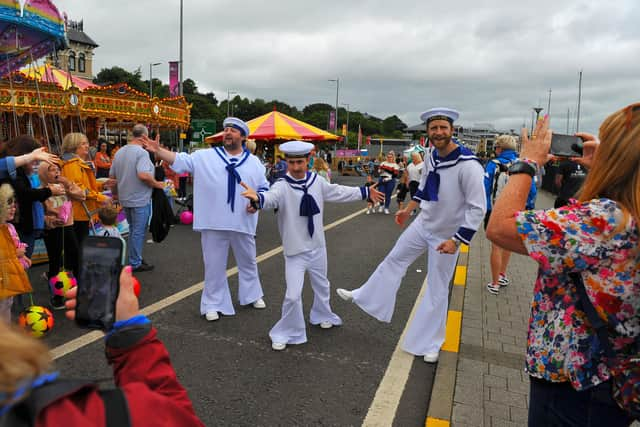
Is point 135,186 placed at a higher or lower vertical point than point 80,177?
lower

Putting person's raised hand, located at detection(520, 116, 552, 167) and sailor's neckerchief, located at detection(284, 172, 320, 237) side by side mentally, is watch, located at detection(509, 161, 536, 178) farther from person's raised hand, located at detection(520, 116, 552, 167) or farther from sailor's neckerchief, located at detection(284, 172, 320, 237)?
sailor's neckerchief, located at detection(284, 172, 320, 237)

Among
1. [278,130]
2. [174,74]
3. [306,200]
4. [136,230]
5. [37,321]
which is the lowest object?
[37,321]

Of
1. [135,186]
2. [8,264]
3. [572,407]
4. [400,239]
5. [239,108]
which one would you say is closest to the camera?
[572,407]

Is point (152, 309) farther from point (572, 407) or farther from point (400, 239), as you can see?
point (572, 407)

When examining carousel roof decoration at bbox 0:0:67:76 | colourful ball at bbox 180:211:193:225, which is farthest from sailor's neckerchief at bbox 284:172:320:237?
colourful ball at bbox 180:211:193:225

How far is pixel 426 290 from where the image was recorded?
406 cm

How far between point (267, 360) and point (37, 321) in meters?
1.99

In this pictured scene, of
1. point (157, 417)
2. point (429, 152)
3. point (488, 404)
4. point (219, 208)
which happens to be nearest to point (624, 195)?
point (157, 417)

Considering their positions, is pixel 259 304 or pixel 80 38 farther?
pixel 80 38

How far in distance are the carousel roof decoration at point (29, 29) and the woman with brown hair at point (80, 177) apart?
200 cm

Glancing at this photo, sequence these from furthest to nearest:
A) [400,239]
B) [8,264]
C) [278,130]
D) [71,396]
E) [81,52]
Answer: [81,52] < [278,130] < [400,239] < [8,264] < [71,396]

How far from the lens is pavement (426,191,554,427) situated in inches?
121

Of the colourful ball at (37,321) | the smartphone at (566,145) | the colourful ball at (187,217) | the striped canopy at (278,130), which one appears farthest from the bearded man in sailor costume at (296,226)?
the striped canopy at (278,130)

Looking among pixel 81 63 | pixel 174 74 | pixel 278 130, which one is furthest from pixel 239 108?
pixel 278 130
